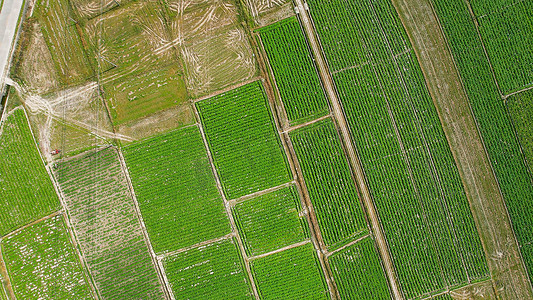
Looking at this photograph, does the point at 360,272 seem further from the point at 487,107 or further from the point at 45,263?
the point at 45,263

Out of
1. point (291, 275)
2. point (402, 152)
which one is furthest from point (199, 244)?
point (402, 152)

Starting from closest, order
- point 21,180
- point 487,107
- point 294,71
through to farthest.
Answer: point 487,107
point 294,71
point 21,180

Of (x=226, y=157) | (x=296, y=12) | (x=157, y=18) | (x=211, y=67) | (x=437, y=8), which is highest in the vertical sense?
(x=157, y=18)

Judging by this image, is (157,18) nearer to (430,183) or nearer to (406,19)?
(406,19)

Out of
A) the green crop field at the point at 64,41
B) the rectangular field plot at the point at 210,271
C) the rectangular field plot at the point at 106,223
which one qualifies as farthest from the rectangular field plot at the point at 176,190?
the green crop field at the point at 64,41

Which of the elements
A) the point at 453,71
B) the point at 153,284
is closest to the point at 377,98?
the point at 453,71

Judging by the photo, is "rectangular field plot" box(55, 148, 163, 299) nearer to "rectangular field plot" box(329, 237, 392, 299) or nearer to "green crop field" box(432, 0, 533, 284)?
"rectangular field plot" box(329, 237, 392, 299)

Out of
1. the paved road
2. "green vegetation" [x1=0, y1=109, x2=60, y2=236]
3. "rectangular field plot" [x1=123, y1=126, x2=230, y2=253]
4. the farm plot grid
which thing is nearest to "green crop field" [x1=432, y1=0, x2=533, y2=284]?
the farm plot grid
